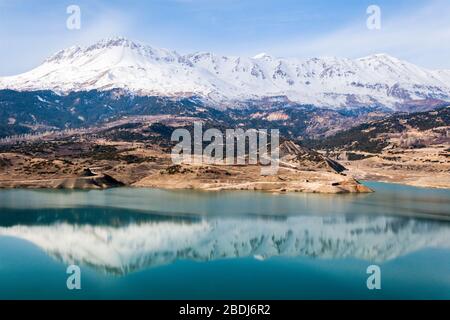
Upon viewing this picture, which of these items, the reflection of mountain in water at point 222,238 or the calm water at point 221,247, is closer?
the calm water at point 221,247

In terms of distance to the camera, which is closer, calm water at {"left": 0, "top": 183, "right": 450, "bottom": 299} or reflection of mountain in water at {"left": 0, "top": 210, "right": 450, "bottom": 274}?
calm water at {"left": 0, "top": 183, "right": 450, "bottom": 299}

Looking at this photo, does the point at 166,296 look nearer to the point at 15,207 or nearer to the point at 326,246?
the point at 326,246
